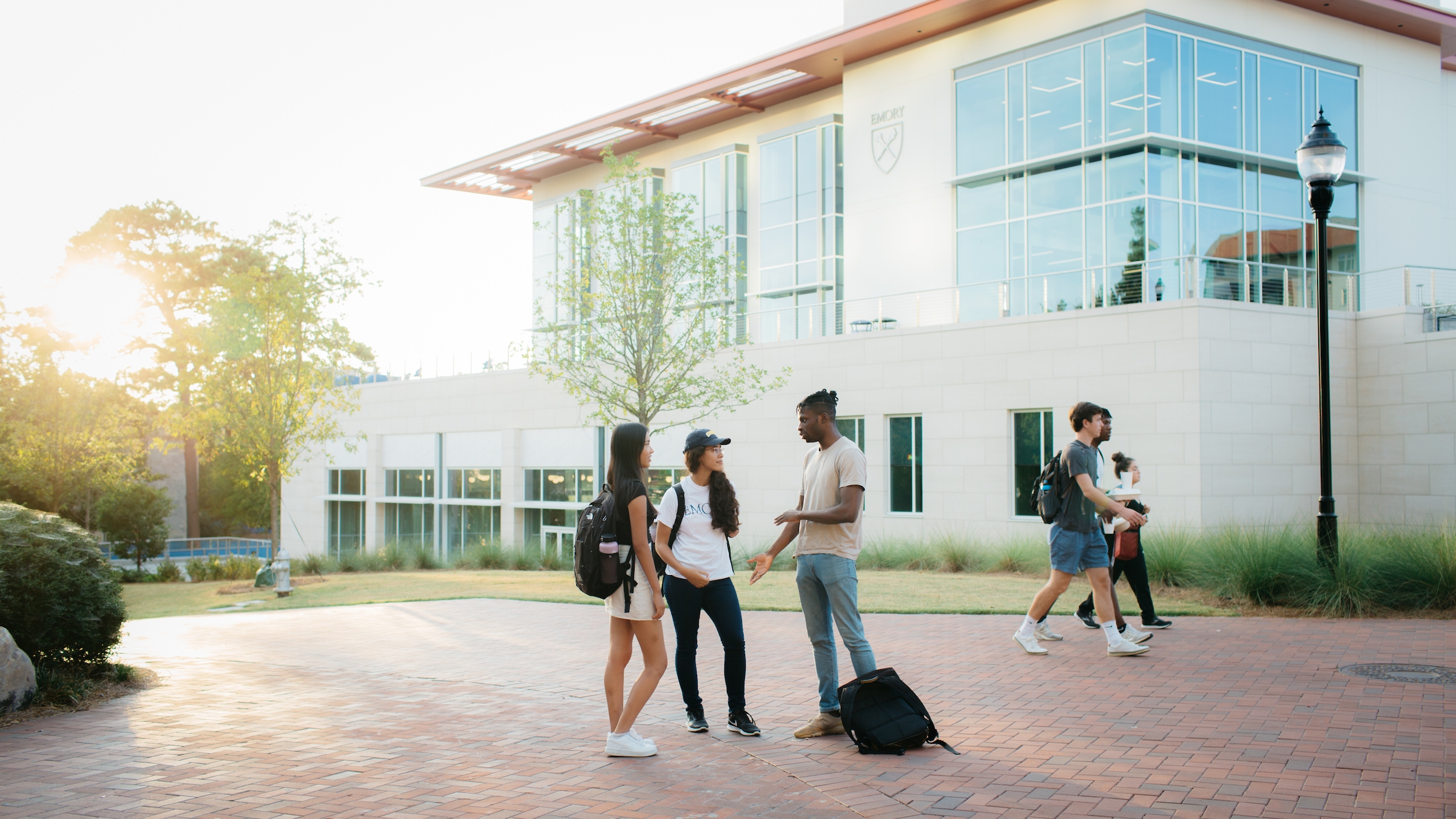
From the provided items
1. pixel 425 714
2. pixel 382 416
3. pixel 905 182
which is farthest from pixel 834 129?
pixel 425 714

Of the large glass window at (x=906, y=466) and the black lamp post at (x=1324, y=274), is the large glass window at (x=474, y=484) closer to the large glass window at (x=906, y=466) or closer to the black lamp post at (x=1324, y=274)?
the large glass window at (x=906, y=466)

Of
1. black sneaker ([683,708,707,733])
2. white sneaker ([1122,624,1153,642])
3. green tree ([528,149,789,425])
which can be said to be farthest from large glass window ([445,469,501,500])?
black sneaker ([683,708,707,733])

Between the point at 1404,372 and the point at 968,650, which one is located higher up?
the point at 1404,372

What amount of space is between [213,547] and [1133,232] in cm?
3749

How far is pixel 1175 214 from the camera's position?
2306cm

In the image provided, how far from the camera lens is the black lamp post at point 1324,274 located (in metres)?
11.2

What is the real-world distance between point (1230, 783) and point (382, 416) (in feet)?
124

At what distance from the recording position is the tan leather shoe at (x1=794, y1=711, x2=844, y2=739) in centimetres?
634

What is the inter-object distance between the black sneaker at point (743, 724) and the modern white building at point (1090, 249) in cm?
1526

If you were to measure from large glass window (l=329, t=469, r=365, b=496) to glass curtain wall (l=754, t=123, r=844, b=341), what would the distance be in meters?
18.7

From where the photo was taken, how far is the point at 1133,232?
75.7 ft

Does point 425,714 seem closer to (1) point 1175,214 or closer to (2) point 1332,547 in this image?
(2) point 1332,547

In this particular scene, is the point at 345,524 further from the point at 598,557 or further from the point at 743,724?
the point at 598,557

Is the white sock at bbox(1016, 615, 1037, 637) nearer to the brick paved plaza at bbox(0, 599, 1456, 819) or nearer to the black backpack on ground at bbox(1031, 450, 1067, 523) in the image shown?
the brick paved plaza at bbox(0, 599, 1456, 819)
